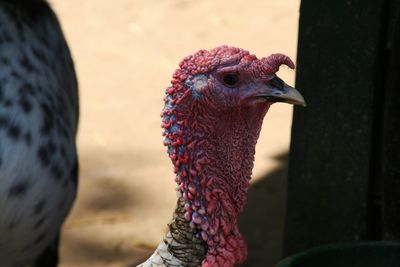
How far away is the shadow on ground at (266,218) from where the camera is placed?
3.68 m

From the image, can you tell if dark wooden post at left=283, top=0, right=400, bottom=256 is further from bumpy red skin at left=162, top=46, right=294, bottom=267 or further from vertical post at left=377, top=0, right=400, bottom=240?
bumpy red skin at left=162, top=46, right=294, bottom=267

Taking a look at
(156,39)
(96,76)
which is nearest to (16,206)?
(96,76)

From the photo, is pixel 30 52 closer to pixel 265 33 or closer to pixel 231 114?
pixel 231 114

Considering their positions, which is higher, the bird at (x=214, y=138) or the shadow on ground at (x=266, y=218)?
the shadow on ground at (x=266, y=218)

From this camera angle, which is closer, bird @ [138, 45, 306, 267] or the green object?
bird @ [138, 45, 306, 267]

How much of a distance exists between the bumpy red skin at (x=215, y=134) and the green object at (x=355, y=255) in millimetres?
351

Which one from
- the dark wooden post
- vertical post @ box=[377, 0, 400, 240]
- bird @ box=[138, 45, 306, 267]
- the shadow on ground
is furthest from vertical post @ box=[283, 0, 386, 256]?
bird @ box=[138, 45, 306, 267]

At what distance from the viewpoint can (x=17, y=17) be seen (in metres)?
3.24

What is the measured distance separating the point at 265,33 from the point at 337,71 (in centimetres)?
236

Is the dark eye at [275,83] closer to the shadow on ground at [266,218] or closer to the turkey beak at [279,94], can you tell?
the turkey beak at [279,94]

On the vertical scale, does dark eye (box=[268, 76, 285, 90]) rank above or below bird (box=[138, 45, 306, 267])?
above

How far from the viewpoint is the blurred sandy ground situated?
3875 mm

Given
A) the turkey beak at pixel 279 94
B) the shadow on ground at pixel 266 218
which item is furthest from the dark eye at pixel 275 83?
the shadow on ground at pixel 266 218

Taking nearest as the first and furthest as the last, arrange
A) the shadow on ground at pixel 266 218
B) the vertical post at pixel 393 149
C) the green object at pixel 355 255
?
the green object at pixel 355 255 < the vertical post at pixel 393 149 < the shadow on ground at pixel 266 218
